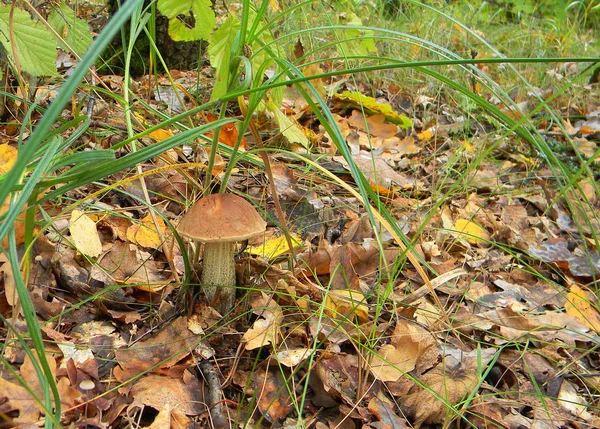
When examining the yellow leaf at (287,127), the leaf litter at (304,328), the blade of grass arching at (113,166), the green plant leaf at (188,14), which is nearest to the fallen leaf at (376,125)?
the leaf litter at (304,328)

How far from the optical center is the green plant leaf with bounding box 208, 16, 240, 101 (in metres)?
1.46

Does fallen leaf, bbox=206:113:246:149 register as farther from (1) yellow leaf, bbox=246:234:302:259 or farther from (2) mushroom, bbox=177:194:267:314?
(2) mushroom, bbox=177:194:267:314

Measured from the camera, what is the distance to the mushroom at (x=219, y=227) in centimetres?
132

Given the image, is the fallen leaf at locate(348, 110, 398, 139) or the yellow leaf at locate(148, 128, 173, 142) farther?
the fallen leaf at locate(348, 110, 398, 139)

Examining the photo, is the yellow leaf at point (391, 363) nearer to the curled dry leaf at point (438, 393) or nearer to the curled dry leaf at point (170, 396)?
the curled dry leaf at point (438, 393)

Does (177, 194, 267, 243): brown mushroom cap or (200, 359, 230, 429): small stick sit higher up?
(177, 194, 267, 243): brown mushroom cap

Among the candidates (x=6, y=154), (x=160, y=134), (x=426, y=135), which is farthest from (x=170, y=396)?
(x=426, y=135)

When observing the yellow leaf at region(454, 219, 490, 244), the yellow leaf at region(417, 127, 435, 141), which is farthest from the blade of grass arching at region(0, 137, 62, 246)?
the yellow leaf at region(417, 127, 435, 141)

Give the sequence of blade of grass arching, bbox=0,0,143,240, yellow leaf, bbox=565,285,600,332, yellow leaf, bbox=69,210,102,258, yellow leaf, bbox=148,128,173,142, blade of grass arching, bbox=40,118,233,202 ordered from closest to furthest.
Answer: blade of grass arching, bbox=0,0,143,240 → blade of grass arching, bbox=40,118,233,202 → yellow leaf, bbox=69,210,102,258 → yellow leaf, bbox=565,285,600,332 → yellow leaf, bbox=148,128,173,142

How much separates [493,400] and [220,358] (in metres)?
0.82

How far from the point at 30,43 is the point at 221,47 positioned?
0.59 meters

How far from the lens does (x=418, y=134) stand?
328cm

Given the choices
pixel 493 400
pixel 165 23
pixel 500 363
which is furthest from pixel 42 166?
pixel 165 23

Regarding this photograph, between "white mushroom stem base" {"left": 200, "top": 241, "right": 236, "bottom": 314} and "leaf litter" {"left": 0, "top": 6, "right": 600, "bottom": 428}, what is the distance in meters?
0.04
